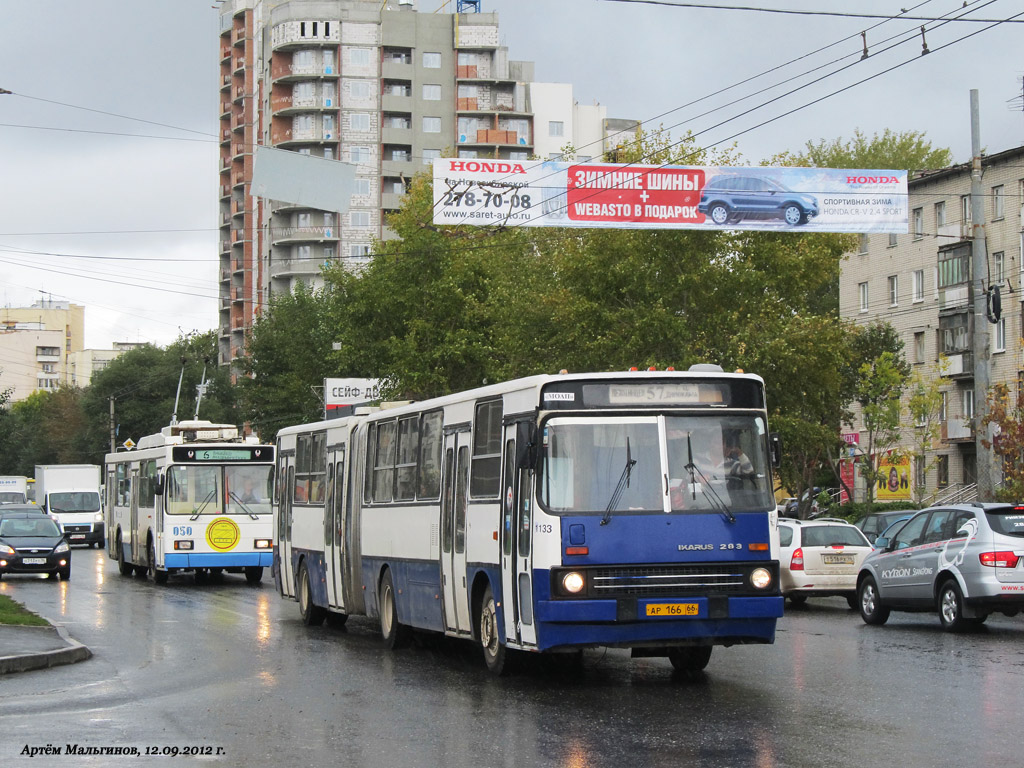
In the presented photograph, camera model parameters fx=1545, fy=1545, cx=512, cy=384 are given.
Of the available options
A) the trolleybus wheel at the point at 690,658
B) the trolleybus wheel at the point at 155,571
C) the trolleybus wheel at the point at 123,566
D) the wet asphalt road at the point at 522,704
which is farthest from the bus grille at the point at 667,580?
the trolleybus wheel at the point at 123,566

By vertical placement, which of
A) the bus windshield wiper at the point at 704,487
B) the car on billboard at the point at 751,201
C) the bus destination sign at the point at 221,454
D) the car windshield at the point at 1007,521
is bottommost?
the car windshield at the point at 1007,521

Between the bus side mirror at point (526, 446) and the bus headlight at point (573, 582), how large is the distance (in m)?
1.02

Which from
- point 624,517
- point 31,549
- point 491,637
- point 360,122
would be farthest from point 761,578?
point 360,122

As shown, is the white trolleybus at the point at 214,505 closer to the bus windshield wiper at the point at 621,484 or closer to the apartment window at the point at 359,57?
the bus windshield wiper at the point at 621,484

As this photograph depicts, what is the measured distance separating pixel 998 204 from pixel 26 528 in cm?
4011

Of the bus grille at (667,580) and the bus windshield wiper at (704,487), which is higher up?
the bus windshield wiper at (704,487)

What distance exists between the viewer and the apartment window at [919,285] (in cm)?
6668

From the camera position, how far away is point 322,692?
1370cm

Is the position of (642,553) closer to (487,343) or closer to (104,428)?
(487,343)

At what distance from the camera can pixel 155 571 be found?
34.6 meters

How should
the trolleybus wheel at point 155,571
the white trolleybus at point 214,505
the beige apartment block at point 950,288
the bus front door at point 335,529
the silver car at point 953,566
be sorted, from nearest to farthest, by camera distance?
1. the silver car at point 953,566
2. the bus front door at point 335,529
3. the white trolleybus at point 214,505
4. the trolleybus wheel at point 155,571
5. the beige apartment block at point 950,288

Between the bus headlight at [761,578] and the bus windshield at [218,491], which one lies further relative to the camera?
the bus windshield at [218,491]

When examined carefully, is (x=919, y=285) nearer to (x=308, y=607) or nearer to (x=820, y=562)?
(x=820, y=562)

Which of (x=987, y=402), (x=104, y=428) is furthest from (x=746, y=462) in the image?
(x=104, y=428)
